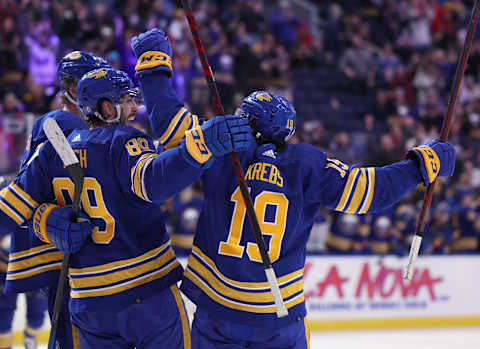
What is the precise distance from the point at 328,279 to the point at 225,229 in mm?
4199

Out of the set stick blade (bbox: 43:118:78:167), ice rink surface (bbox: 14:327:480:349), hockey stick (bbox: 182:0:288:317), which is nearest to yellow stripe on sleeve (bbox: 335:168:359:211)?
hockey stick (bbox: 182:0:288:317)

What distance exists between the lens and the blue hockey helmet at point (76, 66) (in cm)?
265

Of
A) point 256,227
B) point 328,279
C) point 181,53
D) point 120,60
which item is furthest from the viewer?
point 181,53

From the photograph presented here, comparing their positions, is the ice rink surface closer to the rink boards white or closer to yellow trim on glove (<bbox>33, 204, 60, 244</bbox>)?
the rink boards white

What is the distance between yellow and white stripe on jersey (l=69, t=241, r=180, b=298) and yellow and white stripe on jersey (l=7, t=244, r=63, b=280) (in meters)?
0.41

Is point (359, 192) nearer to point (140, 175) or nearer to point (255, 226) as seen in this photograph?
point (255, 226)

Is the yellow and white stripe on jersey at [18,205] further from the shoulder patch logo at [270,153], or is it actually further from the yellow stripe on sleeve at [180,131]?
the shoulder patch logo at [270,153]

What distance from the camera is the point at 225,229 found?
7.11 ft

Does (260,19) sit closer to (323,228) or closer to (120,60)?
(120,60)

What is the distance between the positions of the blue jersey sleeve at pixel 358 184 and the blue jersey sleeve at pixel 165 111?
504mm

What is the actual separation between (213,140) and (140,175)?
278 millimetres

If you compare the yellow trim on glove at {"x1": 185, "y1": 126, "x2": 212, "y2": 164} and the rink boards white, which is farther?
the rink boards white

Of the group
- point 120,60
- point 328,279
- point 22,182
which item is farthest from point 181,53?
point 22,182

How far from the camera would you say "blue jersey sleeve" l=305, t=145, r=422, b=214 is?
214 centimetres
